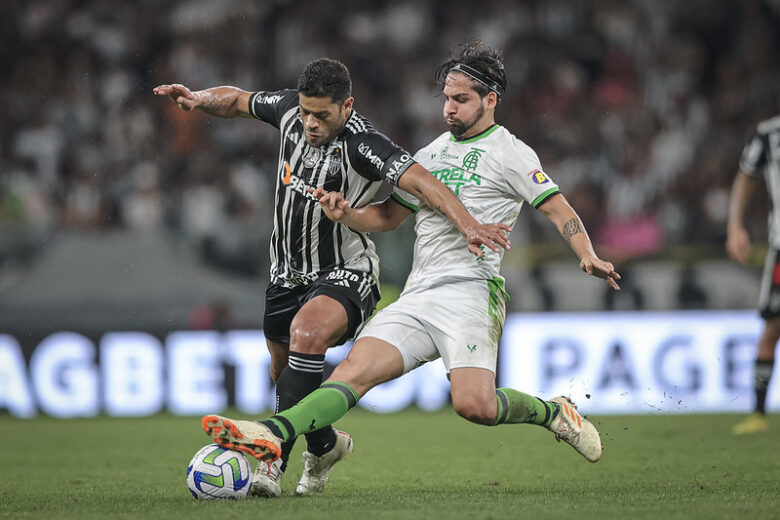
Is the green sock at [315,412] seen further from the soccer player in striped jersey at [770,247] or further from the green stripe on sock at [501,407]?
the soccer player in striped jersey at [770,247]

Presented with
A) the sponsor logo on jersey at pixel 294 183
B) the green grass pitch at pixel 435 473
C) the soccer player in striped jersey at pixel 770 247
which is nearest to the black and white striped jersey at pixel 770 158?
the soccer player in striped jersey at pixel 770 247

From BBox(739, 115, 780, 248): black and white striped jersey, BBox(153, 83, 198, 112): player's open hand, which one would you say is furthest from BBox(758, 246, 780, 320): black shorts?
BBox(153, 83, 198, 112): player's open hand

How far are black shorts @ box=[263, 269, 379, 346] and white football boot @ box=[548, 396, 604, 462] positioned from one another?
115 cm

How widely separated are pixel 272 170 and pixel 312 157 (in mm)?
8983

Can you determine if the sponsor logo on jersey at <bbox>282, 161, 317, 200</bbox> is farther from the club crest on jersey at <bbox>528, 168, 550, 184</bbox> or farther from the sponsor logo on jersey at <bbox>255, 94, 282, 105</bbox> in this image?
the club crest on jersey at <bbox>528, 168, 550, 184</bbox>

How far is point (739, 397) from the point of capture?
10.8 meters

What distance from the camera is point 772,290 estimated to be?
8.19 m

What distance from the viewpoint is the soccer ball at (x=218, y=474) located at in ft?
16.2

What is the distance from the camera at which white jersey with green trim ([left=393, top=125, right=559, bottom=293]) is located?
5.35 meters

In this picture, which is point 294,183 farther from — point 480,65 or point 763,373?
point 763,373

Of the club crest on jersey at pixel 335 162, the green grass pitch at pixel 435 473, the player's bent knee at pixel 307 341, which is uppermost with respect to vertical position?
the club crest on jersey at pixel 335 162

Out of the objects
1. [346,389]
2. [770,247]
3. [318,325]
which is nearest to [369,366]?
[346,389]

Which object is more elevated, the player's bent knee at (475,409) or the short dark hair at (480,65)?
the short dark hair at (480,65)

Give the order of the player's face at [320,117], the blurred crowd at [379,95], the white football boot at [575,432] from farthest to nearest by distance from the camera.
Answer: the blurred crowd at [379,95] < the white football boot at [575,432] < the player's face at [320,117]
